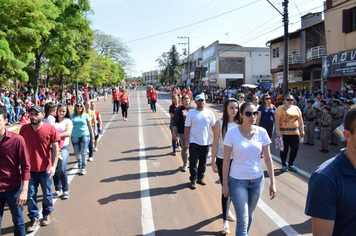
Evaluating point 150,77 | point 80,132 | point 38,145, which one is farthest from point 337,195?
point 150,77

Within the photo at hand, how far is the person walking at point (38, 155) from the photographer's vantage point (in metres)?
4.13

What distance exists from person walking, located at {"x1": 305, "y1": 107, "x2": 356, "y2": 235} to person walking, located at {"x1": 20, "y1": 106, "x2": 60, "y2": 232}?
378cm

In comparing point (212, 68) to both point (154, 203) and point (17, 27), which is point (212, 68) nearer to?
point (17, 27)

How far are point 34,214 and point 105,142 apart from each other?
6.26m

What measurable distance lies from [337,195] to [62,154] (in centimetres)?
467

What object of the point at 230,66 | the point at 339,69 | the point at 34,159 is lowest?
the point at 34,159

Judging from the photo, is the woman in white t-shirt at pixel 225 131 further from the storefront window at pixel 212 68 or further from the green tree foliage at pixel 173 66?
the green tree foliage at pixel 173 66

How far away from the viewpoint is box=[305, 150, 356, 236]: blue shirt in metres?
1.68

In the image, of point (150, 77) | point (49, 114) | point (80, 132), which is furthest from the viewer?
point (150, 77)

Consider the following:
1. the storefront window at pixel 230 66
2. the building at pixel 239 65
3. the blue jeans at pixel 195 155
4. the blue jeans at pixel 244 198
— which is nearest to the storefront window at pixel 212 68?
the building at pixel 239 65

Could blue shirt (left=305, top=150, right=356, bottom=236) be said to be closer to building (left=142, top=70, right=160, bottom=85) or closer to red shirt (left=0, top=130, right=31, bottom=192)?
red shirt (left=0, top=130, right=31, bottom=192)

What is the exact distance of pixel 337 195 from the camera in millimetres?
1687

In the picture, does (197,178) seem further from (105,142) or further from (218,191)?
(105,142)

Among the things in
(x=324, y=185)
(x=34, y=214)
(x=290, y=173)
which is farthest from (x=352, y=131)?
(x=290, y=173)
